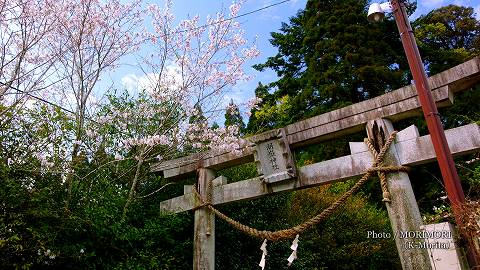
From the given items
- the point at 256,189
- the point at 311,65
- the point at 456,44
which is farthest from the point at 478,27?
the point at 256,189

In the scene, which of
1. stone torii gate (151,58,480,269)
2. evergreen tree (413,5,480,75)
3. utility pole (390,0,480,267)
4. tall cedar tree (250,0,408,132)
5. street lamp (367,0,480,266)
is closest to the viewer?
utility pole (390,0,480,267)

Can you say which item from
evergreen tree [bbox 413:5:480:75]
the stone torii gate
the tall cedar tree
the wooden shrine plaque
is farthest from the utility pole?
evergreen tree [bbox 413:5:480:75]

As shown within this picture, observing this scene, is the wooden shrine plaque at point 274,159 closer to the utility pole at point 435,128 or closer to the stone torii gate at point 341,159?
the stone torii gate at point 341,159

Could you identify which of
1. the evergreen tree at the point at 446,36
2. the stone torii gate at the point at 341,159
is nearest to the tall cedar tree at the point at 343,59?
the evergreen tree at the point at 446,36

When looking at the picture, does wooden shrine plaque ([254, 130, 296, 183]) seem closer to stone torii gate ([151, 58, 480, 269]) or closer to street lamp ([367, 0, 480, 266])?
stone torii gate ([151, 58, 480, 269])

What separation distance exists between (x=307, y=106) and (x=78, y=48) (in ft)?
38.8

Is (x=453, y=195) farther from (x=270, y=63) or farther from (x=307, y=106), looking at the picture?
(x=270, y=63)

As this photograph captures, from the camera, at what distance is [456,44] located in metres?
17.4

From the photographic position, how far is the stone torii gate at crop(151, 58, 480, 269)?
457 cm

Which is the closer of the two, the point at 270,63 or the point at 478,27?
the point at 478,27

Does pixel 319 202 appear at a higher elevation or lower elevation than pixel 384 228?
higher

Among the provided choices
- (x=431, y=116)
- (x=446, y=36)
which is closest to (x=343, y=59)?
(x=446, y=36)

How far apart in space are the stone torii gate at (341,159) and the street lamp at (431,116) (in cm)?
49

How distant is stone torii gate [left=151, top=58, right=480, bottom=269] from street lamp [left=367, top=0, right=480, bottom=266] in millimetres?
490
